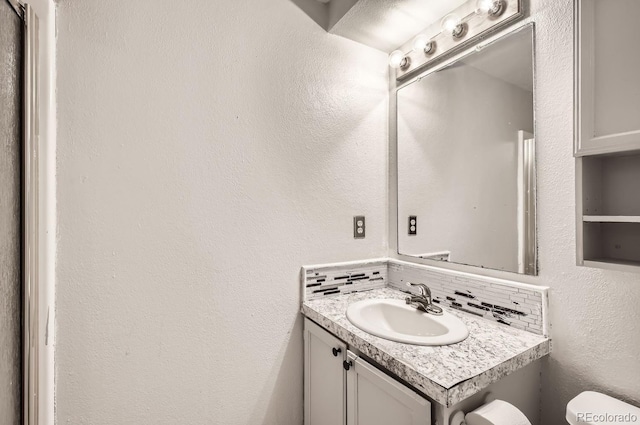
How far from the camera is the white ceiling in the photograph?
133cm

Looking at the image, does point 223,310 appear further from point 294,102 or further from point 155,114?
point 294,102

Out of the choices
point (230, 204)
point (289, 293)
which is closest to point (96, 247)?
point (230, 204)

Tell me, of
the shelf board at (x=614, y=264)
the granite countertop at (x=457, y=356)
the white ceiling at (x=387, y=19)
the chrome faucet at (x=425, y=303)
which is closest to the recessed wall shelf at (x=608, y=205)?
the shelf board at (x=614, y=264)

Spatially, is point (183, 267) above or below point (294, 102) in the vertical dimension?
below

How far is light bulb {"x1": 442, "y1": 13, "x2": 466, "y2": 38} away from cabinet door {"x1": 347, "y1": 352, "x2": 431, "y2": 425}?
141 cm

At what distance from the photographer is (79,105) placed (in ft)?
3.34

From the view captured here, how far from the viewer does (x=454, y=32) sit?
4.35 feet

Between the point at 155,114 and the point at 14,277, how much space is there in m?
0.67

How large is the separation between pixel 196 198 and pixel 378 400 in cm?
99

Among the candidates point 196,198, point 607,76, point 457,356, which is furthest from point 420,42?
point 457,356

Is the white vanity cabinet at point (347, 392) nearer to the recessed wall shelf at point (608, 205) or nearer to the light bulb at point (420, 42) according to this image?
the recessed wall shelf at point (608, 205)

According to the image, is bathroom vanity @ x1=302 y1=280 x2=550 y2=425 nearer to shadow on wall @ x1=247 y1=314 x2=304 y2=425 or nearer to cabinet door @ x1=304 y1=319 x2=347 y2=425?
cabinet door @ x1=304 y1=319 x2=347 y2=425

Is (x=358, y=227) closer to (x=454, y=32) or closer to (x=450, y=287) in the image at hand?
(x=450, y=287)

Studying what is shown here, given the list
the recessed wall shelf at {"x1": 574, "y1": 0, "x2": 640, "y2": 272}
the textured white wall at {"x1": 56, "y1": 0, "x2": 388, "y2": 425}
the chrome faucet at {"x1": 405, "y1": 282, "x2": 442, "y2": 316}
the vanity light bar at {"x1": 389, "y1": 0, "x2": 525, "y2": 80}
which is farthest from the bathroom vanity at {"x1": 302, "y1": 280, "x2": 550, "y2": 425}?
the vanity light bar at {"x1": 389, "y1": 0, "x2": 525, "y2": 80}
